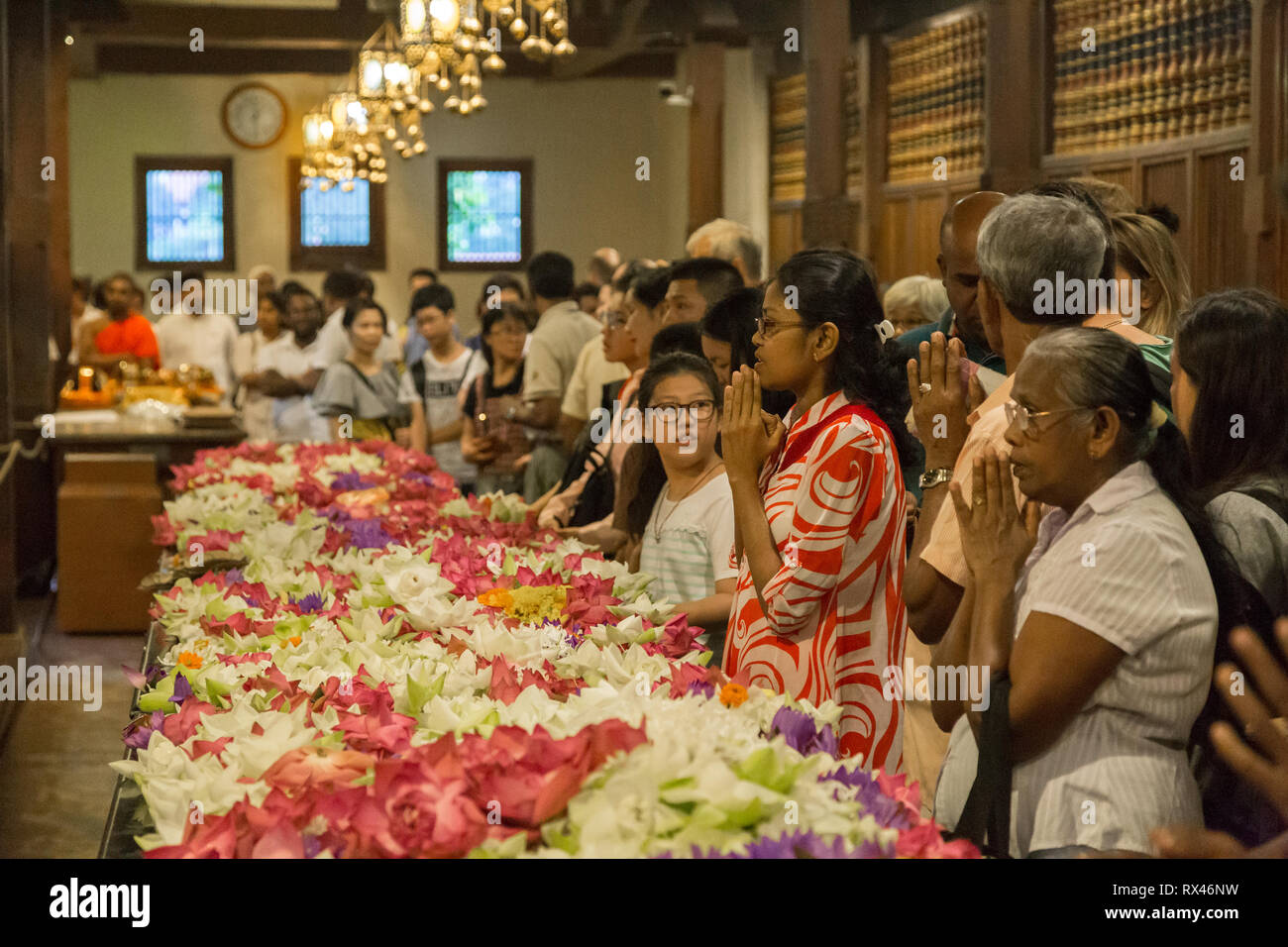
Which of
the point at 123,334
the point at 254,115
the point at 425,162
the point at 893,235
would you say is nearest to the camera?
the point at 123,334

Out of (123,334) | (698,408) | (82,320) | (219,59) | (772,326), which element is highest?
(219,59)

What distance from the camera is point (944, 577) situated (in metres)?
2.31

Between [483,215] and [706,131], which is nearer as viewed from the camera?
[706,131]

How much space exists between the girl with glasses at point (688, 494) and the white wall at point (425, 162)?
1338cm

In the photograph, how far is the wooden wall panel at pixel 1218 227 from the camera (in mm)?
6992

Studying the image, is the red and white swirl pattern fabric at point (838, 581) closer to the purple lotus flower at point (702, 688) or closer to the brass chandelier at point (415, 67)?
the purple lotus flower at point (702, 688)

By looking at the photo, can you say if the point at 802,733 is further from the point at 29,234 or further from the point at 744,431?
the point at 29,234

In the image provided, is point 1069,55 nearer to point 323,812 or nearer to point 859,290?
point 859,290

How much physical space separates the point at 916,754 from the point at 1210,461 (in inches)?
36.6

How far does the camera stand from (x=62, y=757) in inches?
218

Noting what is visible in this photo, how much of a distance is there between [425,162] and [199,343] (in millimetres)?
6136

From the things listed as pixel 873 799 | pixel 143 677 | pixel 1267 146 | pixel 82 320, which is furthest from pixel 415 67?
pixel 82 320

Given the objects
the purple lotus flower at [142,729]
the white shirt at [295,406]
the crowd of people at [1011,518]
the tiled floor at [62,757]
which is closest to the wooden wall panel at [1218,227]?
the crowd of people at [1011,518]

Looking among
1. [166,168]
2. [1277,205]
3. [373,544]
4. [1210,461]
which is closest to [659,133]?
[166,168]
